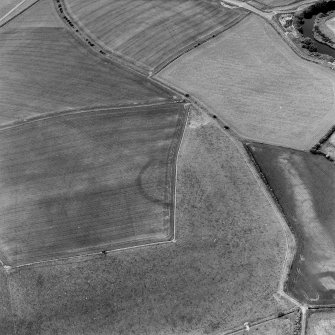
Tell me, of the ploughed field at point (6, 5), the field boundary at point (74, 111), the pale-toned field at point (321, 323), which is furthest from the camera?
the ploughed field at point (6, 5)

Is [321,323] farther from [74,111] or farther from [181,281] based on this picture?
[74,111]

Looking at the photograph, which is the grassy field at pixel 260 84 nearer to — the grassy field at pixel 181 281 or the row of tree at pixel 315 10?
the row of tree at pixel 315 10

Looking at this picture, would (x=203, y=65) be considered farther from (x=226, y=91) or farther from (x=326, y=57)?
(x=326, y=57)

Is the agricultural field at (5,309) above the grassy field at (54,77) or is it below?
below

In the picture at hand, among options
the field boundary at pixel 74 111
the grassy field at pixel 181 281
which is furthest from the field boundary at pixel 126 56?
the grassy field at pixel 181 281

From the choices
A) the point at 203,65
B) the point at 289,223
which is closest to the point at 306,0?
the point at 203,65

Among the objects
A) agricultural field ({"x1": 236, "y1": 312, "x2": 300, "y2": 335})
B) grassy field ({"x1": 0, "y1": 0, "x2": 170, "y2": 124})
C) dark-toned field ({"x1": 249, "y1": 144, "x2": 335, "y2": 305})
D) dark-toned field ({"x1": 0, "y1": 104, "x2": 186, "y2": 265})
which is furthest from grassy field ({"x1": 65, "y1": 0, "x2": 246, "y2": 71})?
agricultural field ({"x1": 236, "y1": 312, "x2": 300, "y2": 335})

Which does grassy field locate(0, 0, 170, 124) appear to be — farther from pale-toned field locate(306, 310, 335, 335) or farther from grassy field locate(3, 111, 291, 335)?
pale-toned field locate(306, 310, 335, 335)
